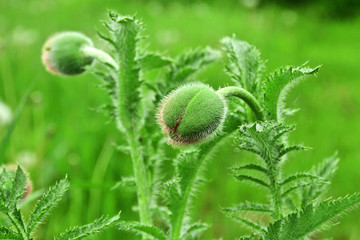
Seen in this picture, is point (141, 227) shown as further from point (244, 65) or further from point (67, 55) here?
point (67, 55)

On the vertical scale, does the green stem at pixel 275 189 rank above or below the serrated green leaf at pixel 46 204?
above

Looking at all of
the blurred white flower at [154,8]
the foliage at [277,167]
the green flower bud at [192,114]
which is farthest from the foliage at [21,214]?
the blurred white flower at [154,8]

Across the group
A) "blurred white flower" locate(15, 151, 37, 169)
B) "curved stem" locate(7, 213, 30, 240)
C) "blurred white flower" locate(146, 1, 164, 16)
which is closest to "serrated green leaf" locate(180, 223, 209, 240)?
"curved stem" locate(7, 213, 30, 240)

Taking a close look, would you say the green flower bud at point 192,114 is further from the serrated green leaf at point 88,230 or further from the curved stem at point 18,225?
the curved stem at point 18,225

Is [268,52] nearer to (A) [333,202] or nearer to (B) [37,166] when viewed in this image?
(B) [37,166]

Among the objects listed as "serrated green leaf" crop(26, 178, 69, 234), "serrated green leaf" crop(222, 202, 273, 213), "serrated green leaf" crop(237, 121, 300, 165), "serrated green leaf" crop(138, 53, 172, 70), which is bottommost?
"serrated green leaf" crop(26, 178, 69, 234)

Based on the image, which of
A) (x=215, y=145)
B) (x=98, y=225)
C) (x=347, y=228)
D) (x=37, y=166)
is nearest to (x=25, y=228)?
(x=98, y=225)

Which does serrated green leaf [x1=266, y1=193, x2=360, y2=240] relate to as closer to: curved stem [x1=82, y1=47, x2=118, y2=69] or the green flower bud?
the green flower bud
